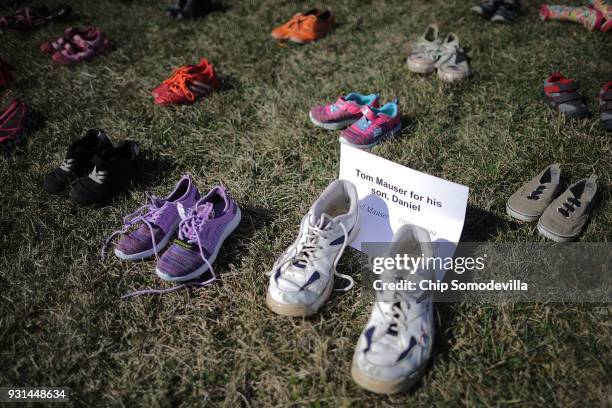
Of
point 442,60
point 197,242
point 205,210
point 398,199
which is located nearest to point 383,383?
point 398,199

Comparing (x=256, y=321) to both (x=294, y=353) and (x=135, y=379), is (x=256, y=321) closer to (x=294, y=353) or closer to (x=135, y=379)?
(x=294, y=353)

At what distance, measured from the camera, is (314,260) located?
2268 millimetres

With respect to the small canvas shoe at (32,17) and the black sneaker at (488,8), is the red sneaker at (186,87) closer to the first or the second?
the small canvas shoe at (32,17)

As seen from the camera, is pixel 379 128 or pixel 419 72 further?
pixel 419 72

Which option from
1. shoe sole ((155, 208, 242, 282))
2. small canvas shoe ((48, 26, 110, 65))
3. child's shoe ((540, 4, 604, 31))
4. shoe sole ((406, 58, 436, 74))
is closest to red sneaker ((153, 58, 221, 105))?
small canvas shoe ((48, 26, 110, 65))

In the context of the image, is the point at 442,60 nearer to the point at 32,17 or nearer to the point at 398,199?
the point at 398,199

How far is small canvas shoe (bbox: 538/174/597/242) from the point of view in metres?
2.49

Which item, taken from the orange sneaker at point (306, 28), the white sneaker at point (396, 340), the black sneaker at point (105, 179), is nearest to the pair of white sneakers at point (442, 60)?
the orange sneaker at point (306, 28)

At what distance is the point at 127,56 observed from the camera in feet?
16.1

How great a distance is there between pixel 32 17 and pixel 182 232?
5.10m

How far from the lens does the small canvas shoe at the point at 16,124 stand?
355 centimetres

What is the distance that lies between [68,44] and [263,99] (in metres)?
2.70

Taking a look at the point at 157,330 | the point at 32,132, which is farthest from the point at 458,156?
the point at 32,132

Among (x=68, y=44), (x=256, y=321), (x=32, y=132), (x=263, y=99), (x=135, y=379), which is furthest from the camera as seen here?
(x=68, y=44)
